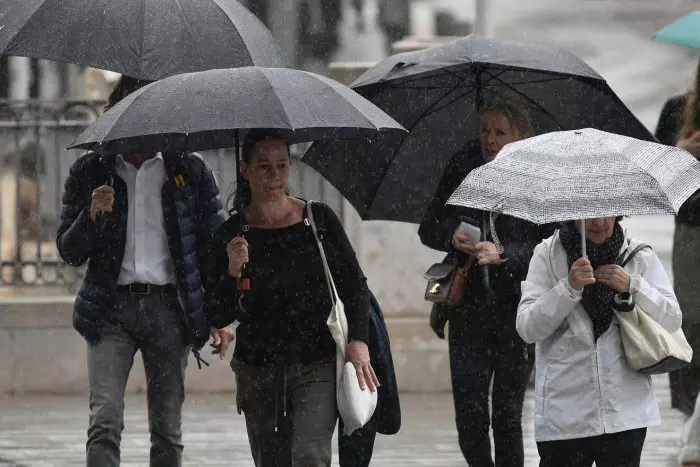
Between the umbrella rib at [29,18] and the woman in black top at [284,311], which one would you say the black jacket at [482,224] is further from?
the umbrella rib at [29,18]

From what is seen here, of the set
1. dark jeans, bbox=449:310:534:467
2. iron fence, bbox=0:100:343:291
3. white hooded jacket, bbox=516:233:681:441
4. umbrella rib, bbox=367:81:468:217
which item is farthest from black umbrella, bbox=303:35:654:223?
iron fence, bbox=0:100:343:291

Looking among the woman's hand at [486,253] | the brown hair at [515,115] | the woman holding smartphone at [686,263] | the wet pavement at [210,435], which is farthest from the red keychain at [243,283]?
the woman holding smartphone at [686,263]

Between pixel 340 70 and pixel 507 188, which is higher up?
pixel 507 188

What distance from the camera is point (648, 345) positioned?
574cm

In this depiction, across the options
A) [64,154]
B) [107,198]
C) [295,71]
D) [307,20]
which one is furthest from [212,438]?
[307,20]

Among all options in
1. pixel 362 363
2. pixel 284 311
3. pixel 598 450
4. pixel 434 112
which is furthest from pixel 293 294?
pixel 434 112

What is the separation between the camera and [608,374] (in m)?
5.84

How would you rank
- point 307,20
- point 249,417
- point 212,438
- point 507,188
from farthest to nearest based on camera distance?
point 307,20 → point 212,438 → point 249,417 → point 507,188

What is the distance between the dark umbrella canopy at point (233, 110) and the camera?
223 inches

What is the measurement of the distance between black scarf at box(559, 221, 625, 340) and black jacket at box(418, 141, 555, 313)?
939 mm

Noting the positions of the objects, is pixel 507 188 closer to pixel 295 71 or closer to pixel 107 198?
pixel 295 71

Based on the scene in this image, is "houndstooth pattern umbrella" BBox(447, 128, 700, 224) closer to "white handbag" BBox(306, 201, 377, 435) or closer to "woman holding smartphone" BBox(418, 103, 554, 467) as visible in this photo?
"white handbag" BBox(306, 201, 377, 435)

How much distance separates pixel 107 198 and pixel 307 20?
1269 centimetres

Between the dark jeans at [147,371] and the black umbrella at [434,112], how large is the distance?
115 centimetres
